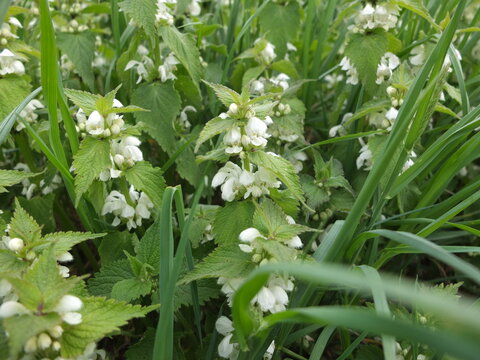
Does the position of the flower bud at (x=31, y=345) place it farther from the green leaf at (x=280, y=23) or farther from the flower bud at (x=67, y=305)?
the green leaf at (x=280, y=23)

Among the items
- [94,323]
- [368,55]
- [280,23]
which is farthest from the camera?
[280,23]

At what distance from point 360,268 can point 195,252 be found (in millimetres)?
592

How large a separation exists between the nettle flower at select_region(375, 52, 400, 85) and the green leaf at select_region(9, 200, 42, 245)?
1.34m

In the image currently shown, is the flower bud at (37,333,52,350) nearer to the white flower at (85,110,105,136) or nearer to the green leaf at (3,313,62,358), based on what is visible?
the green leaf at (3,313,62,358)

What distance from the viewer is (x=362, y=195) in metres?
1.11

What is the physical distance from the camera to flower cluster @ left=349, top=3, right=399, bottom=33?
1741mm

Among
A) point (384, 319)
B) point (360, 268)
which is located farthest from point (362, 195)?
point (384, 319)

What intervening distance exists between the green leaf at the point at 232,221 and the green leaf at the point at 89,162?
351 mm

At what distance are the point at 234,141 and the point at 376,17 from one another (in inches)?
A: 35.1

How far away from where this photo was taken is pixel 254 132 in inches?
50.9

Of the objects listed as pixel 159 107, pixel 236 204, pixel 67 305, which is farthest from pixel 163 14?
pixel 67 305

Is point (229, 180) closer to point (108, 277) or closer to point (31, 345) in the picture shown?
point (108, 277)

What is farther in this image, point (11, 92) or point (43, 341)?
point (11, 92)

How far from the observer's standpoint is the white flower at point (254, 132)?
128 centimetres
